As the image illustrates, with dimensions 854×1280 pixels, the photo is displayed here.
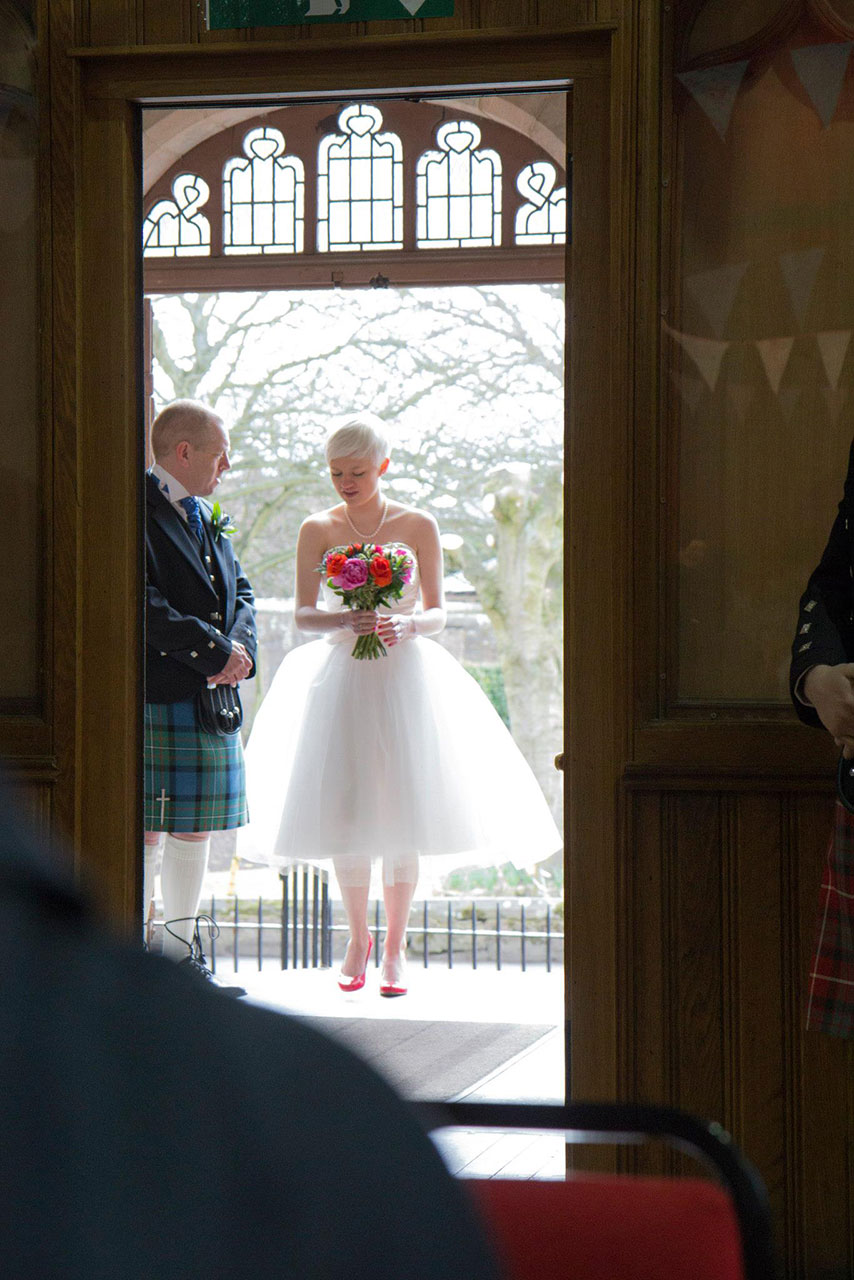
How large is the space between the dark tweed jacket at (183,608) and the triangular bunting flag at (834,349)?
1989mm

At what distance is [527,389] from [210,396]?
1571 millimetres

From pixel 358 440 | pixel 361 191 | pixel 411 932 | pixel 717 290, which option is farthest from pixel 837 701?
pixel 411 932

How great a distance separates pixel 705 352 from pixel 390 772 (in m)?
2.48

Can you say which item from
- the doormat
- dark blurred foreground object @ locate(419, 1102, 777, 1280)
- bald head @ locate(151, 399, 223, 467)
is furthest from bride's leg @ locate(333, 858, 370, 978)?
dark blurred foreground object @ locate(419, 1102, 777, 1280)

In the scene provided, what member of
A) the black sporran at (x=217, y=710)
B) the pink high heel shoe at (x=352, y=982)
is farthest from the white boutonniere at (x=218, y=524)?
Result: the pink high heel shoe at (x=352, y=982)

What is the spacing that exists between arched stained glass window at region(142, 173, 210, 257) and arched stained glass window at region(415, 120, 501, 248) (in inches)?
28.3

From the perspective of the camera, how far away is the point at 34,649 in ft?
8.72

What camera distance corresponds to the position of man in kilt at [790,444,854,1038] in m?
2.01

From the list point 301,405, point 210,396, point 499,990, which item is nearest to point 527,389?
point 301,405

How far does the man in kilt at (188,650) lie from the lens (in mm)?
3973

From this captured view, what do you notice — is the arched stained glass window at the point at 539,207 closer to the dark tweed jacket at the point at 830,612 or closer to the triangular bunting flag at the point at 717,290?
the triangular bunting flag at the point at 717,290

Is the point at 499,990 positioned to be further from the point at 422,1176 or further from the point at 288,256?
the point at 422,1176

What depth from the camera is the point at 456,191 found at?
5125 mm

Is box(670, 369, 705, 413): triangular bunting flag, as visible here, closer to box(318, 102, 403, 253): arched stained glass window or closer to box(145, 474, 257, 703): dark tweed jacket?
box(145, 474, 257, 703): dark tweed jacket
